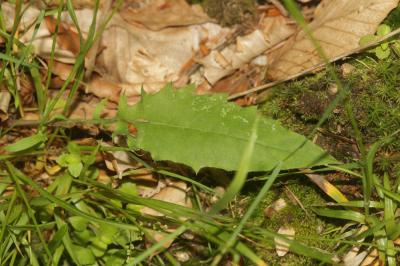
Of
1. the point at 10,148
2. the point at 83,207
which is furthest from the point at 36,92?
the point at 83,207

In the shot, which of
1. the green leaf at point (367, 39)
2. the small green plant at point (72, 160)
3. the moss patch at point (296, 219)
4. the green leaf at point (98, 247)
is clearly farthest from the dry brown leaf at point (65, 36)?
the green leaf at point (367, 39)

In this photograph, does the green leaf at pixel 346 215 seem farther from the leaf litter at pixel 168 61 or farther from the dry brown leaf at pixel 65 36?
the dry brown leaf at pixel 65 36

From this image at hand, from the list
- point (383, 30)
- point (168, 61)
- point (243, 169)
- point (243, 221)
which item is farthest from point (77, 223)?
point (383, 30)

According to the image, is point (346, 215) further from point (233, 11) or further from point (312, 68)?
point (233, 11)

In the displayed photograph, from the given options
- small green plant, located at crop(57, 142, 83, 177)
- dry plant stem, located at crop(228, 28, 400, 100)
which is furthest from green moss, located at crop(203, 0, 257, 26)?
small green plant, located at crop(57, 142, 83, 177)

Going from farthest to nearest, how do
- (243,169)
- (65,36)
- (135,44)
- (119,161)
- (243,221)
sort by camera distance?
(135,44)
(65,36)
(119,161)
(243,221)
(243,169)
